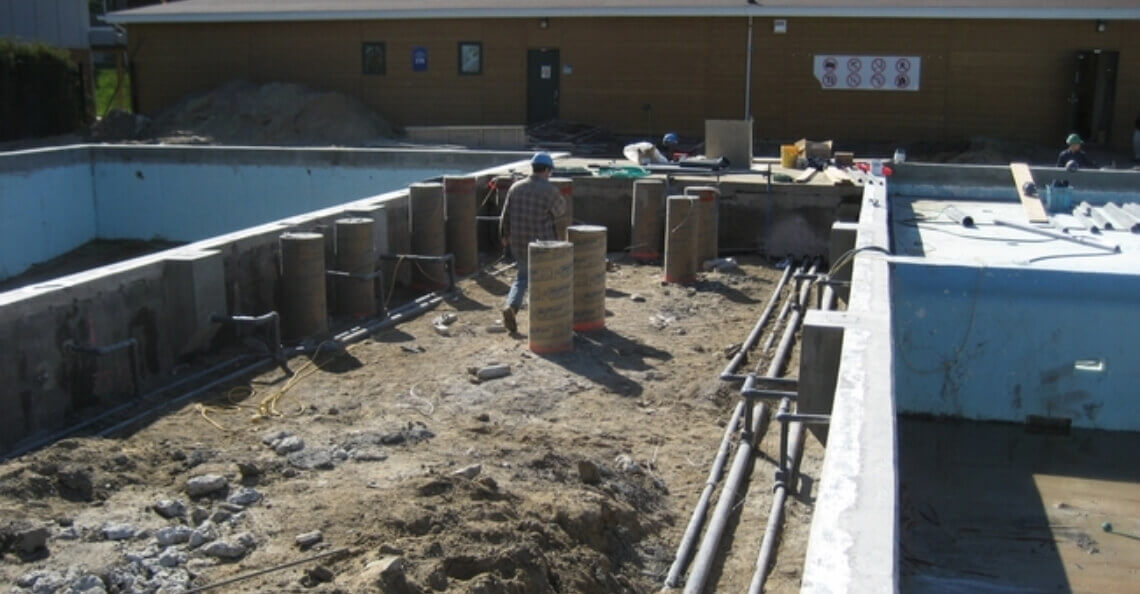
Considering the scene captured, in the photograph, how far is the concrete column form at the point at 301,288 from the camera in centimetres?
1069

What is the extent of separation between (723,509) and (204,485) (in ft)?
10.4

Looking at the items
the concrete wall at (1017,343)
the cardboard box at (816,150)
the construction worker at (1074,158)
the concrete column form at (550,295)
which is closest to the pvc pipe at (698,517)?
the concrete column form at (550,295)

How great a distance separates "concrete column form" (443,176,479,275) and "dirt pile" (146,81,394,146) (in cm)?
1445

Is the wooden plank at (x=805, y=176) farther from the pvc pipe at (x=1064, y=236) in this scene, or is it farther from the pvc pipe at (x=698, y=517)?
the pvc pipe at (x=698, y=517)

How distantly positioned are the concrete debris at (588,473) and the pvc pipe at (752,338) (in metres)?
1.94

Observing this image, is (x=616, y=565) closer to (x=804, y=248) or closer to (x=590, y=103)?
(x=804, y=248)

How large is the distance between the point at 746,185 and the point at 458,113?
1548cm

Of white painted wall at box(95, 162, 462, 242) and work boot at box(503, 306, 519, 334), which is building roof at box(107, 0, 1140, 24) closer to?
white painted wall at box(95, 162, 462, 242)

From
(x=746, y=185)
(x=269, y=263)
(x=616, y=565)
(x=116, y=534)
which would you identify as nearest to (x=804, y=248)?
(x=746, y=185)

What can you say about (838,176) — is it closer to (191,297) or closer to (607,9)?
(191,297)

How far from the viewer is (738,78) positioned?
28047 mm

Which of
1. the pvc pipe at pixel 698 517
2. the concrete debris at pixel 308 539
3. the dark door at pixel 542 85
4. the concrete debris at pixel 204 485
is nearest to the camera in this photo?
the concrete debris at pixel 308 539

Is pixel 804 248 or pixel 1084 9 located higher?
pixel 1084 9

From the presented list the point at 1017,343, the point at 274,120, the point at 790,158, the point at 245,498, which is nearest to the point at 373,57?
the point at 274,120
